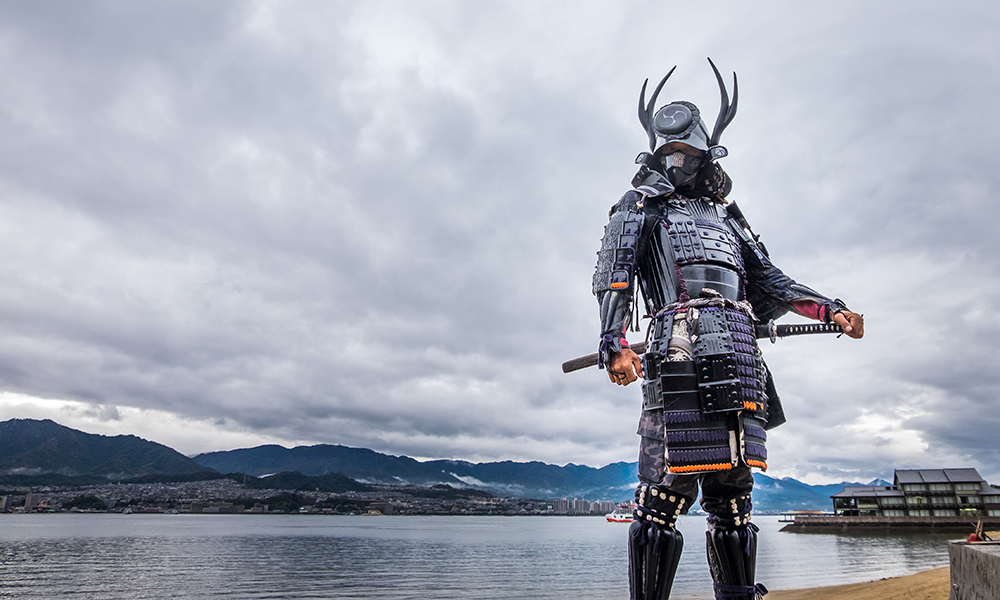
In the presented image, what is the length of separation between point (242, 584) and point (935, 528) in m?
66.2

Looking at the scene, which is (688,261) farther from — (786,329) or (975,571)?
(975,571)

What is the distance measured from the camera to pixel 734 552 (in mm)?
3650

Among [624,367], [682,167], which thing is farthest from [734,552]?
[682,167]

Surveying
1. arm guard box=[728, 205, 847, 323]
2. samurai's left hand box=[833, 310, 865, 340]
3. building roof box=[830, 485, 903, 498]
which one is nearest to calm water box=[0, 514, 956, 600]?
arm guard box=[728, 205, 847, 323]

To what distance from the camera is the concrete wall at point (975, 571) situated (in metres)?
3.15

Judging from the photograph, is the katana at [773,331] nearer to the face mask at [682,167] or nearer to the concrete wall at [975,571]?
the face mask at [682,167]

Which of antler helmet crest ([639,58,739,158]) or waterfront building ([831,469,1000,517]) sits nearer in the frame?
antler helmet crest ([639,58,739,158])

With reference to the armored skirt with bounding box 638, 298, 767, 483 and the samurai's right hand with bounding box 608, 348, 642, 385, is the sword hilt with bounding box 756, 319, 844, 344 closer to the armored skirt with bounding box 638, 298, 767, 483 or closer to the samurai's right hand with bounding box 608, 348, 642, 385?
the armored skirt with bounding box 638, 298, 767, 483

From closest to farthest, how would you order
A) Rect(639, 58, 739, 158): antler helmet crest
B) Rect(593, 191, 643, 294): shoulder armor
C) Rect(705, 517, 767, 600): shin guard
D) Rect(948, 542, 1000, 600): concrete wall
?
Rect(948, 542, 1000, 600): concrete wall → Rect(705, 517, 767, 600): shin guard → Rect(593, 191, 643, 294): shoulder armor → Rect(639, 58, 739, 158): antler helmet crest

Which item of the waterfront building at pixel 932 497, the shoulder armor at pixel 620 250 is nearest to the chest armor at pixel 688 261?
the shoulder armor at pixel 620 250

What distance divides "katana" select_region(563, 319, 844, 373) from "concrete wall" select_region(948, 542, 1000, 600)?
5.18 ft

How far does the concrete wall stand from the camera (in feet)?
10.3

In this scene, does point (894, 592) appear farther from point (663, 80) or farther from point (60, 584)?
point (60, 584)

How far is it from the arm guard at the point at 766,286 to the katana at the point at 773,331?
105 millimetres
